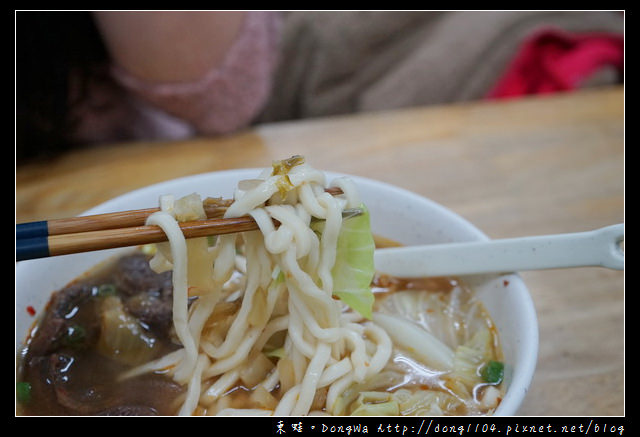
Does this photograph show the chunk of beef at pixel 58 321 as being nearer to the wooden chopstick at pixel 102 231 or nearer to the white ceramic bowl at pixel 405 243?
the white ceramic bowl at pixel 405 243

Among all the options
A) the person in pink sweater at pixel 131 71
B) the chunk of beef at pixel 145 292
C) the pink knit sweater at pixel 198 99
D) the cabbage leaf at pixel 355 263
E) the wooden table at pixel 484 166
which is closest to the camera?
the cabbage leaf at pixel 355 263

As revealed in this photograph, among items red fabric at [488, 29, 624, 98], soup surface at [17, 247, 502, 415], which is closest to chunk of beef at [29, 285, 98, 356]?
soup surface at [17, 247, 502, 415]

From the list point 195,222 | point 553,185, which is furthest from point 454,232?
point 553,185

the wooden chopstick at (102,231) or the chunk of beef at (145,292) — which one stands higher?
the wooden chopstick at (102,231)

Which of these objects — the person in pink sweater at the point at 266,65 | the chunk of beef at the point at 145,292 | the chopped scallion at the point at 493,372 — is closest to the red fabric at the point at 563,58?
the person in pink sweater at the point at 266,65

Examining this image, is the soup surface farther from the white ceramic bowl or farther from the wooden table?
the wooden table
